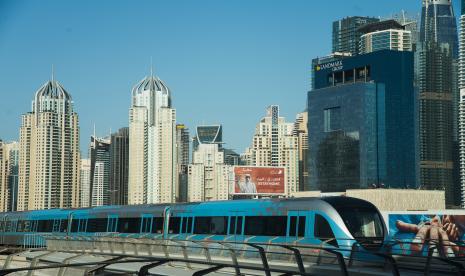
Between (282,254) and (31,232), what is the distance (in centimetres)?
3049

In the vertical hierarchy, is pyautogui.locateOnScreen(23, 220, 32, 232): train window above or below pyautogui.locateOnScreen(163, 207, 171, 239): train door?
below

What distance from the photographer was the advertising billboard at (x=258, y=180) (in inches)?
4587

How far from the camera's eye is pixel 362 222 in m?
24.3

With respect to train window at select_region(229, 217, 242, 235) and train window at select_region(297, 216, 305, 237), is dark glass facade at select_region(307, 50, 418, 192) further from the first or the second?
train window at select_region(297, 216, 305, 237)

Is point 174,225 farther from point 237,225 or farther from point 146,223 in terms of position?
point 237,225

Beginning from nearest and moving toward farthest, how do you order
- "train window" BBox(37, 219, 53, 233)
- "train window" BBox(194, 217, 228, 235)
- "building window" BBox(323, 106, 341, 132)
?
"train window" BBox(194, 217, 228, 235), "train window" BBox(37, 219, 53, 233), "building window" BBox(323, 106, 341, 132)

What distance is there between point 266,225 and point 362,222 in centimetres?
358

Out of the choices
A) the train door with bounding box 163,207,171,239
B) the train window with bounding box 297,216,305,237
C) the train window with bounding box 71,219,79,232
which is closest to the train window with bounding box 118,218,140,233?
the train door with bounding box 163,207,171,239

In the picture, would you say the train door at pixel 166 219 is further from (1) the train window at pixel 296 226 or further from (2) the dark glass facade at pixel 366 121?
(2) the dark glass facade at pixel 366 121

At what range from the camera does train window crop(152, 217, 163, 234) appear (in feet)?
106

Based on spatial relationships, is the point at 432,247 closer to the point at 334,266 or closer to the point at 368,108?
the point at 334,266

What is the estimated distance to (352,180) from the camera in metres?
187

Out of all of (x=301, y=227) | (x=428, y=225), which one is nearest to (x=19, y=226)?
(x=301, y=227)

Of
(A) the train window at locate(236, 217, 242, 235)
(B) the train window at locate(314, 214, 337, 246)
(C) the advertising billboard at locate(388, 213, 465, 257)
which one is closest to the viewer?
(B) the train window at locate(314, 214, 337, 246)
